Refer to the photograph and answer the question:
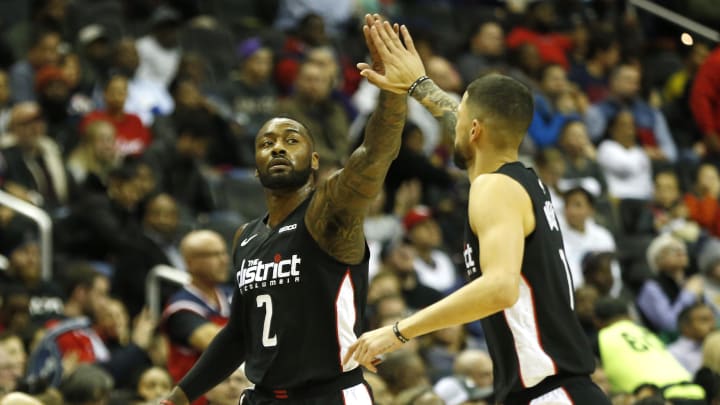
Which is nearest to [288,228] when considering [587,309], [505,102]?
[505,102]

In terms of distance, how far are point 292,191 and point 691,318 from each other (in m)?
6.01

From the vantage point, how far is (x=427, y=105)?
5.82m

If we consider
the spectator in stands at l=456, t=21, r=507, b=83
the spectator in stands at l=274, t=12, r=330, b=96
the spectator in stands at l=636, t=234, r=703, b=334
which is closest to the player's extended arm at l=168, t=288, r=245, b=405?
the spectator in stands at l=636, t=234, r=703, b=334

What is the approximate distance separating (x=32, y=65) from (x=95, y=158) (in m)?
1.76

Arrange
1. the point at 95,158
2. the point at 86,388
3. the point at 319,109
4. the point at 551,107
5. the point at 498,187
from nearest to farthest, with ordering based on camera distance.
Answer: the point at 498,187 → the point at 86,388 → the point at 95,158 → the point at 319,109 → the point at 551,107

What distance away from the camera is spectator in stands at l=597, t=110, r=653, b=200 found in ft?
48.2

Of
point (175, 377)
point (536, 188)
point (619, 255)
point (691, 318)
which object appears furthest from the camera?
point (619, 255)

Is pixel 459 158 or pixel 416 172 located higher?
pixel 459 158

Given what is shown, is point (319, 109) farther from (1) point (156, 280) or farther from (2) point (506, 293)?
(2) point (506, 293)

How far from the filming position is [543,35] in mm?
17562

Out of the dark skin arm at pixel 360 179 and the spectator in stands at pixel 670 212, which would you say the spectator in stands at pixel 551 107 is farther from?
the dark skin arm at pixel 360 179

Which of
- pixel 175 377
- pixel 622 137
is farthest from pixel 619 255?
pixel 175 377

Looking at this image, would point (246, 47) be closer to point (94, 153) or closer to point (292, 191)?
point (94, 153)

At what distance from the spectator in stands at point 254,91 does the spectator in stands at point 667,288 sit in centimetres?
427
